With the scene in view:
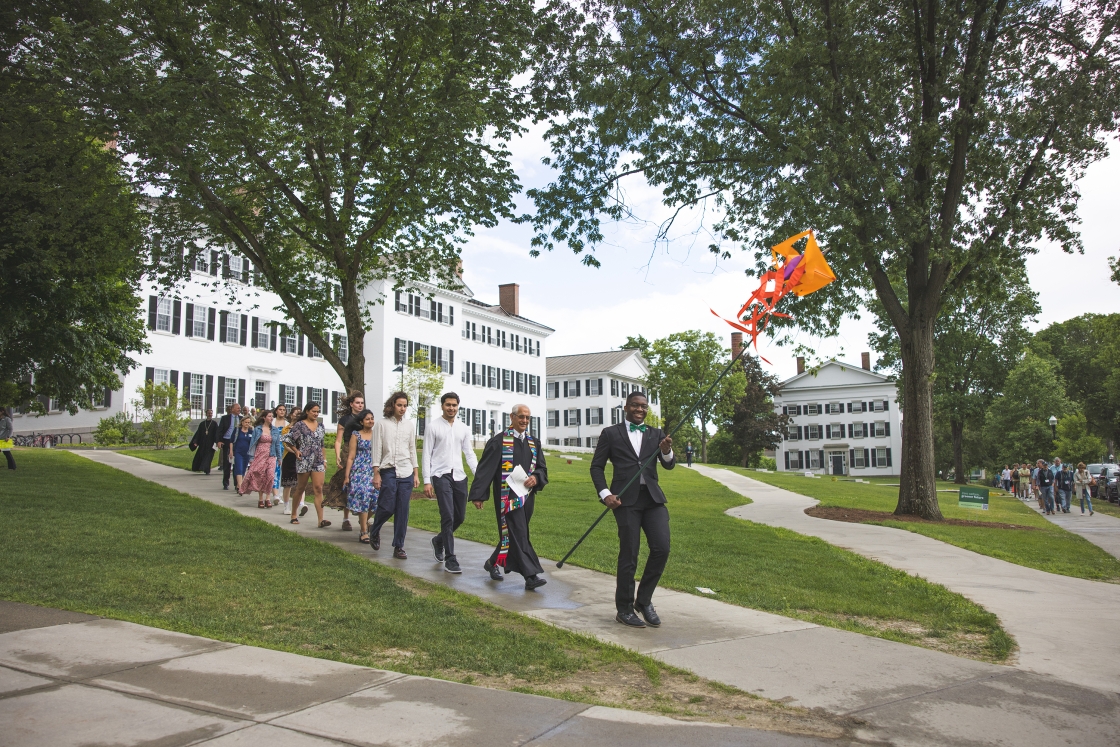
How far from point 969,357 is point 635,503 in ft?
181

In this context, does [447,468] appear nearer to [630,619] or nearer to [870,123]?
[630,619]

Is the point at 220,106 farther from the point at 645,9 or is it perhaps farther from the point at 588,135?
the point at 645,9

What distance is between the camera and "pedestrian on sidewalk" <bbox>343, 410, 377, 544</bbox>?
434 inches

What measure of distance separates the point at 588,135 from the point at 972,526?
11.6 m

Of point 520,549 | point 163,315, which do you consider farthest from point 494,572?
point 163,315

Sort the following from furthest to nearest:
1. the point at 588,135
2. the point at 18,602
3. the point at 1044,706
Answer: the point at 588,135 < the point at 18,602 < the point at 1044,706

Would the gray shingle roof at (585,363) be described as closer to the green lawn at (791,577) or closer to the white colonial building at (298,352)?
the white colonial building at (298,352)

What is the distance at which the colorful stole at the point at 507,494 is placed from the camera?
814 cm

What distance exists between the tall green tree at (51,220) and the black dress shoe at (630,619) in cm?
1396

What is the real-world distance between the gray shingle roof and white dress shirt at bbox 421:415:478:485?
67.9m

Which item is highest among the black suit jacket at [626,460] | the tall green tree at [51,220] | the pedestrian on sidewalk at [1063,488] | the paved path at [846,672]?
the tall green tree at [51,220]

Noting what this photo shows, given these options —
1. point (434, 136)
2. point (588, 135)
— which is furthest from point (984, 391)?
point (434, 136)

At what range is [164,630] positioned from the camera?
18.1ft

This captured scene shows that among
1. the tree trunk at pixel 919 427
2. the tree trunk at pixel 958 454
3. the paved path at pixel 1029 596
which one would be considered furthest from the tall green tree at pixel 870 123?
the tree trunk at pixel 958 454
